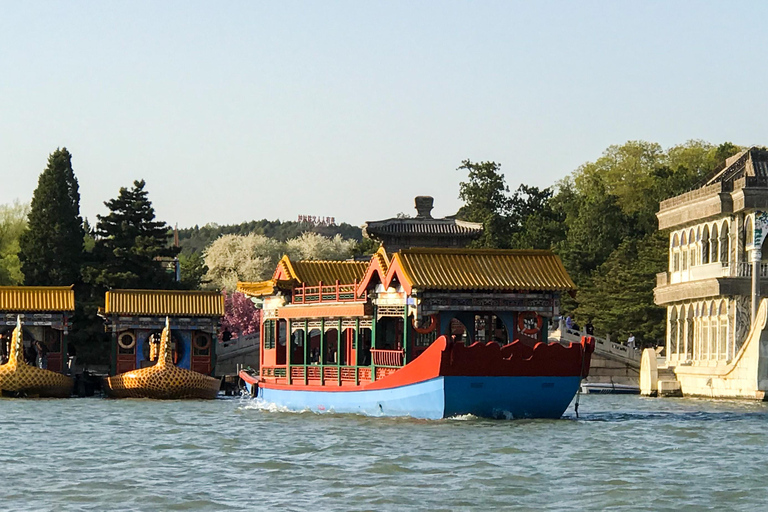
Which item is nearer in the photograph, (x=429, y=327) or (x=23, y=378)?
(x=429, y=327)

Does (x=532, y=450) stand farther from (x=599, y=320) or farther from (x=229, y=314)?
(x=229, y=314)

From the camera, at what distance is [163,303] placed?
5312cm

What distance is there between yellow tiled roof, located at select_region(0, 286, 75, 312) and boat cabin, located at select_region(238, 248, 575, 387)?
13522 mm

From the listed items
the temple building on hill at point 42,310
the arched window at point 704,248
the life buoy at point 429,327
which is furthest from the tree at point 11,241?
the life buoy at point 429,327

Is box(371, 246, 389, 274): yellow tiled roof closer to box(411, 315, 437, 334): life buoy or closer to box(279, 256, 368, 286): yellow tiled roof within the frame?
box(411, 315, 437, 334): life buoy

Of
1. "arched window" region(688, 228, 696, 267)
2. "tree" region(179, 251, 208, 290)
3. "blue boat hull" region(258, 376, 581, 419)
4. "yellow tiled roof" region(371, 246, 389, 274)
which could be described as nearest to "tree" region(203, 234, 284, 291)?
"tree" region(179, 251, 208, 290)

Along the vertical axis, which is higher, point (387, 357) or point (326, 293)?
point (326, 293)

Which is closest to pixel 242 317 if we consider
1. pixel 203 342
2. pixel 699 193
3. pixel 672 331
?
pixel 203 342

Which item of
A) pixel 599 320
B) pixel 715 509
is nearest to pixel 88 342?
pixel 599 320

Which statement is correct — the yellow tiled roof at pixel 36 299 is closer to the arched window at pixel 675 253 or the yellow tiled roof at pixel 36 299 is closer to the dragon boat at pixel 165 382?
the dragon boat at pixel 165 382

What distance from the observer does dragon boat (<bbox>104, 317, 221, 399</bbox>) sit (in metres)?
48.2

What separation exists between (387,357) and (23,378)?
1672cm

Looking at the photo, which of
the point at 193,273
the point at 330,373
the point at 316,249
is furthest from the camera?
the point at 316,249

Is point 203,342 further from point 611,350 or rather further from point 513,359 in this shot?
point 513,359
